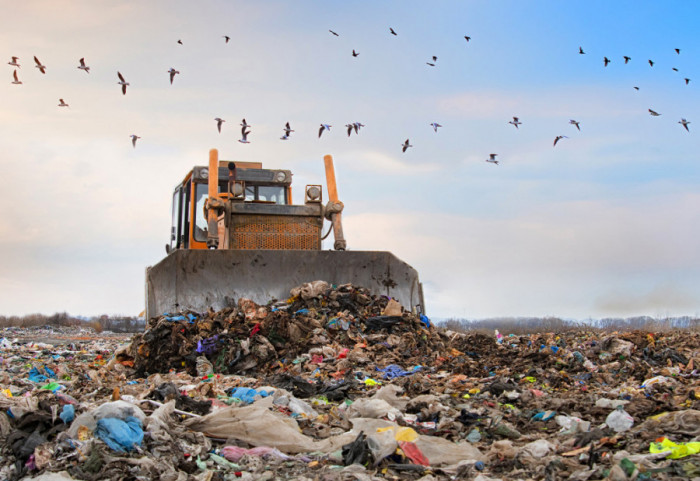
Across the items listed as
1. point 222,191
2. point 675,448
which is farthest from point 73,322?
point 675,448

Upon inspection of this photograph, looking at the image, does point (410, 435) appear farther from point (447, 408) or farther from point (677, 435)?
point (677, 435)

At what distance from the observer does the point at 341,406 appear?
529 cm

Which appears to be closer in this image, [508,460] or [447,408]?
[508,460]

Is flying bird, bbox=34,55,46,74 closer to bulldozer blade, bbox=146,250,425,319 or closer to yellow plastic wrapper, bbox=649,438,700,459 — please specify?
bulldozer blade, bbox=146,250,425,319

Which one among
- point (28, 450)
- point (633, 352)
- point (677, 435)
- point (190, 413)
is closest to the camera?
point (28, 450)

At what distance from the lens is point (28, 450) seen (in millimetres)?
3764

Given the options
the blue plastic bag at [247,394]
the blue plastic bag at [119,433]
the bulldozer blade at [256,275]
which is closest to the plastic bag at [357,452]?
the blue plastic bag at [119,433]

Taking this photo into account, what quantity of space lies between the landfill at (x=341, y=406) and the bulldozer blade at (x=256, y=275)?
15.7 inches

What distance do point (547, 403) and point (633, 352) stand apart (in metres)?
3.61

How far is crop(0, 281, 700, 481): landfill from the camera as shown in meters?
3.75

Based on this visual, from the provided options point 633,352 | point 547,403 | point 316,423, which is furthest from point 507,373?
point 316,423

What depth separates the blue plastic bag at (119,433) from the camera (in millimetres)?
3812

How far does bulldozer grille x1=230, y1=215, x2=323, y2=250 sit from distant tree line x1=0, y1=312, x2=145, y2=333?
14646 mm

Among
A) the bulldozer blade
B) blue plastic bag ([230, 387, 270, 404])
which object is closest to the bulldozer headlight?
the bulldozer blade
